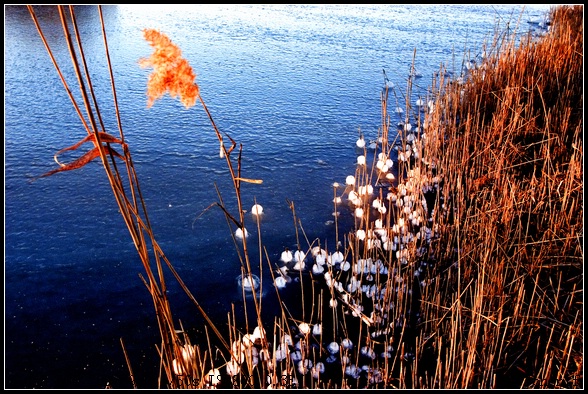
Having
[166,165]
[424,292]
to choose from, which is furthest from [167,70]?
[166,165]

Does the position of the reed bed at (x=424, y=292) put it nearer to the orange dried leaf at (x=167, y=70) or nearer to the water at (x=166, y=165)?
the orange dried leaf at (x=167, y=70)

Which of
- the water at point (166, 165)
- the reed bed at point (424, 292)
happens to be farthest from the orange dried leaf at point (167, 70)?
the water at point (166, 165)

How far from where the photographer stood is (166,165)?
3029 mm

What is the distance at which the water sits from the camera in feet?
6.34

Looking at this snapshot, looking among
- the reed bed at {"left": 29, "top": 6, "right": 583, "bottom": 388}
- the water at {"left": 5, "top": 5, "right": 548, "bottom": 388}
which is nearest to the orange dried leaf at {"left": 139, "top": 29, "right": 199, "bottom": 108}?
the reed bed at {"left": 29, "top": 6, "right": 583, "bottom": 388}

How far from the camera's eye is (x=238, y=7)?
752cm

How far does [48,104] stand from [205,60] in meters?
1.65

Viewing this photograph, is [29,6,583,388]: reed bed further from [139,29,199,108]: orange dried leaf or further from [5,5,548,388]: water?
[5,5,548,388]: water

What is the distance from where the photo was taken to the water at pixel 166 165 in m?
1.93

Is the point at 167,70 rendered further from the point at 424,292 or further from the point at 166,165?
the point at 166,165

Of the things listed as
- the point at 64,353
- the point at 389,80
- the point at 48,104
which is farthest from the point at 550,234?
the point at 48,104

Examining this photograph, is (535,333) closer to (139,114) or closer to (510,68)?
(510,68)

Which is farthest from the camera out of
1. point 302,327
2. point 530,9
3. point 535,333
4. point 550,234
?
point 530,9

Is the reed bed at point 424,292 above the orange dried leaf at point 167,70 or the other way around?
the other way around
